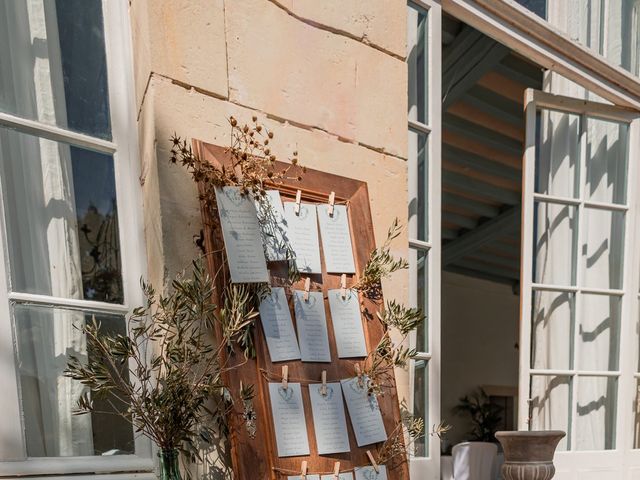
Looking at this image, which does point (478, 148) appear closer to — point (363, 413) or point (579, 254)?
point (579, 254)

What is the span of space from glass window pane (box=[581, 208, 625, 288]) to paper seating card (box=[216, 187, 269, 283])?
1881 mm

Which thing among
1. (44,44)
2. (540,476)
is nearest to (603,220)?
(540,476)

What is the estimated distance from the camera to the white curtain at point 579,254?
8.44 feet

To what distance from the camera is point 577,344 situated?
102 inches

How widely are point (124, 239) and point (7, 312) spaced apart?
316mm

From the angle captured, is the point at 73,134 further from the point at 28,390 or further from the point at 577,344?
the point at 577,344

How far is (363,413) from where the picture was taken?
4.98 feet

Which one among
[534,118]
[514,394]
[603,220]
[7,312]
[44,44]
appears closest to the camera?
[7,312]

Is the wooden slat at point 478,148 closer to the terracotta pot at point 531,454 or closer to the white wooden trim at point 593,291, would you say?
the white wooden trim at point 593,291

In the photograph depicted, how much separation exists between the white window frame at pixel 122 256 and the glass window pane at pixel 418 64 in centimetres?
104

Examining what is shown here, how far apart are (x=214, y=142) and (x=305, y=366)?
61 cm

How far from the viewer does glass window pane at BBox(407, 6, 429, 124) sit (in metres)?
2.12

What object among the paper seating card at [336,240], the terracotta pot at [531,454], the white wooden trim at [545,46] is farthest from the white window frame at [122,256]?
the terracotta pot at [531,454]

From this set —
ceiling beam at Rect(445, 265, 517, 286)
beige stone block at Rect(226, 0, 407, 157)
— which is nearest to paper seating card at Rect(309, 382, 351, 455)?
beige stone block at Rect(226, 0, 407, 157)
